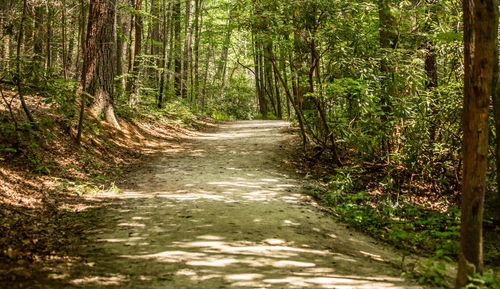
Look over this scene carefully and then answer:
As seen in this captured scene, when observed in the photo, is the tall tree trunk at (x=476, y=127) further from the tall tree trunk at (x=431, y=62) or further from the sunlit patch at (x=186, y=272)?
the tall tree trunk at (x=431, y=62)

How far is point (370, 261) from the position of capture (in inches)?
188

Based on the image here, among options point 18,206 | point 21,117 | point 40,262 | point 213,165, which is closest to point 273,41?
point 213,165

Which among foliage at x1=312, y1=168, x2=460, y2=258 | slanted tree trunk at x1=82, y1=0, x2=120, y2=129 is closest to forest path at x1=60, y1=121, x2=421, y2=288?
foliage at x1=312, y1=168, x2=460, y2=258

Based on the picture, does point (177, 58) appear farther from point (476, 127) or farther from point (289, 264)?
point (476, 127)

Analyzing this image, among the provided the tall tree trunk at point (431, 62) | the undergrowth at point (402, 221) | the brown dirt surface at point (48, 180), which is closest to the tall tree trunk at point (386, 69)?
the tall tree trunk at point (431, 62)

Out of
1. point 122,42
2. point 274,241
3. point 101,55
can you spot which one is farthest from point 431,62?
point 122,42

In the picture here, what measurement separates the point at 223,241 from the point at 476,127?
10.7ft

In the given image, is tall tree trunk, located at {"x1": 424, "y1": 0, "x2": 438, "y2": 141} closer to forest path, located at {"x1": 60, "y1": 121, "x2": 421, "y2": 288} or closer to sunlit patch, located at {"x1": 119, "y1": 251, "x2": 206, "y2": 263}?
forest path, located at {"x1": 60, "y1": 121, "x2": 421, "y2": 288}

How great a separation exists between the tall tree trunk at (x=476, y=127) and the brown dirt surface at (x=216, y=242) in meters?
0.74

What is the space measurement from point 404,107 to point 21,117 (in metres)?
8.70

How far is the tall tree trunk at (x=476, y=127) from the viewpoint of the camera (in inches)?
139

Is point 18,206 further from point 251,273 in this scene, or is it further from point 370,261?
point 370,261

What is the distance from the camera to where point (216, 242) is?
4.81 m

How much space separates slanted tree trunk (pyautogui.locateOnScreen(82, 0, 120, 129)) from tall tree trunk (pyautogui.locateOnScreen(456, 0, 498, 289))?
10063 millimetres
